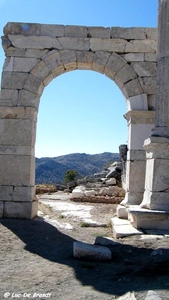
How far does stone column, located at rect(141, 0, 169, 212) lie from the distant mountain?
4048 cm

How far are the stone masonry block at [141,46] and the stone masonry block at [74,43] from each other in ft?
3.52

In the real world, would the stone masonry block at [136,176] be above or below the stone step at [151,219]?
above

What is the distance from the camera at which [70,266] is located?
15.1 feet

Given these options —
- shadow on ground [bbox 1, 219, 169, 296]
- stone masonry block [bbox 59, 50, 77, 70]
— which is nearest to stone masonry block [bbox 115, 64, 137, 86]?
stone masonry block [bbox 59, 50, 77, 70]

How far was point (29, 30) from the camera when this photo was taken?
8344mm

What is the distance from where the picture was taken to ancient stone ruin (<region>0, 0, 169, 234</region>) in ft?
26.1

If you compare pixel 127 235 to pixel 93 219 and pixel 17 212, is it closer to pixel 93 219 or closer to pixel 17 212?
pixel 93 219

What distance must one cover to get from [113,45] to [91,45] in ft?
1.87

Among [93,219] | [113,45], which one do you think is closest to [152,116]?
[113,45]

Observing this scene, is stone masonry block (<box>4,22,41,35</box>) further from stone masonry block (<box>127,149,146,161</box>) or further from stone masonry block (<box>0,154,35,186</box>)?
stone masonry block (<box>127,149,146,161</box>)

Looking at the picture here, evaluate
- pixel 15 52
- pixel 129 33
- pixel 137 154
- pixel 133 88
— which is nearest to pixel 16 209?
pixel 137 154

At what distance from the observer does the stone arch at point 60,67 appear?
8.04 m

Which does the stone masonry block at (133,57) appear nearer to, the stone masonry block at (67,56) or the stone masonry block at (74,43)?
the stone masonry block at (74,43)

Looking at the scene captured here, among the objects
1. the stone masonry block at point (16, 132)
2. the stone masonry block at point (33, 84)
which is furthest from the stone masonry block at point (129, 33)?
the stone masonry block at point (16, 132)
